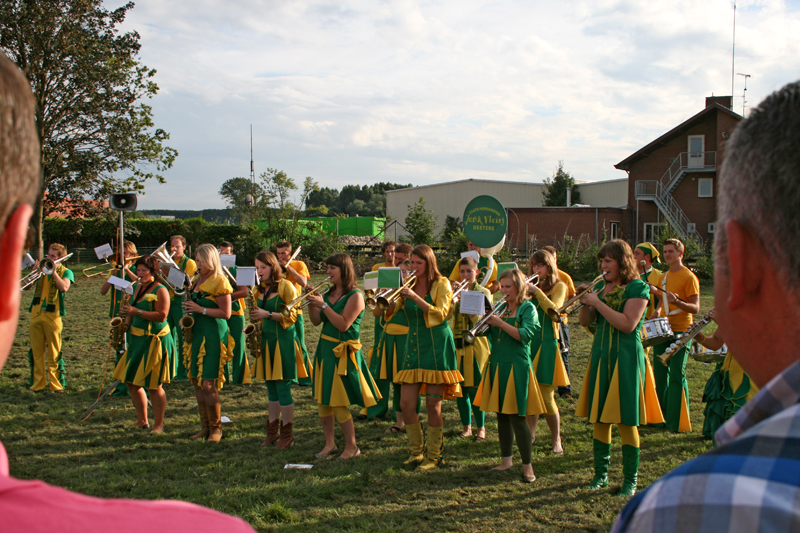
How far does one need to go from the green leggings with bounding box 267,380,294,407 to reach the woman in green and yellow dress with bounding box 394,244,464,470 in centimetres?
142

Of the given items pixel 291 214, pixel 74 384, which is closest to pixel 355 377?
pixel 74 384

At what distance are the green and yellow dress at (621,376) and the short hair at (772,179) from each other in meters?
4.19

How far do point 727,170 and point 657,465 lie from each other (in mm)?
5410

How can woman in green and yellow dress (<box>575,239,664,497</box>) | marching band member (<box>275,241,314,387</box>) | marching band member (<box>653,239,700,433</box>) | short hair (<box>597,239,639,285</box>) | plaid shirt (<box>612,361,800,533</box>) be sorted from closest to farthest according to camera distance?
plaid shirt (<box>612,361,800,533</box>) < woman in green and yellow dress (<box>575,239,664,497</box>) < short hair (<box>597,239,639,285</box>) < marching band member (<box>653,239,700,433</box>) < marching band member (<box>275,241,314,387</box>)

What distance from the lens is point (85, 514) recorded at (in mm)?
610

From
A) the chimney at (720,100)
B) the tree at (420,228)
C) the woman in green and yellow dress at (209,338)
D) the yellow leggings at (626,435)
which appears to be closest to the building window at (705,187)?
the chimney at (720,100)

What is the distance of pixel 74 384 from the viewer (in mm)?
8922

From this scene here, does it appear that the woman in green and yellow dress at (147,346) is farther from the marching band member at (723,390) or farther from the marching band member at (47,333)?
the marching band member at (723,390)

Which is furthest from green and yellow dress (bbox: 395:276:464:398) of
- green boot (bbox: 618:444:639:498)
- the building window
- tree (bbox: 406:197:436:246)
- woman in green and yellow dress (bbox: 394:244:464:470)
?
the building window

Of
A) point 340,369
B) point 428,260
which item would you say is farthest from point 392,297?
point 340,369

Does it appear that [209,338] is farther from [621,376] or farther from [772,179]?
[772,179]

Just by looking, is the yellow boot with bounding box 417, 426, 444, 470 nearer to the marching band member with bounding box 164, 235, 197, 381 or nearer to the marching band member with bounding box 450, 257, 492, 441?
the marching band member with bounding box 450, 257, 492, 441

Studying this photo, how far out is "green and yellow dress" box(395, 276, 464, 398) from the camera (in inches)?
227

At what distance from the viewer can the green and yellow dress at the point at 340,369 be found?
606 cm
